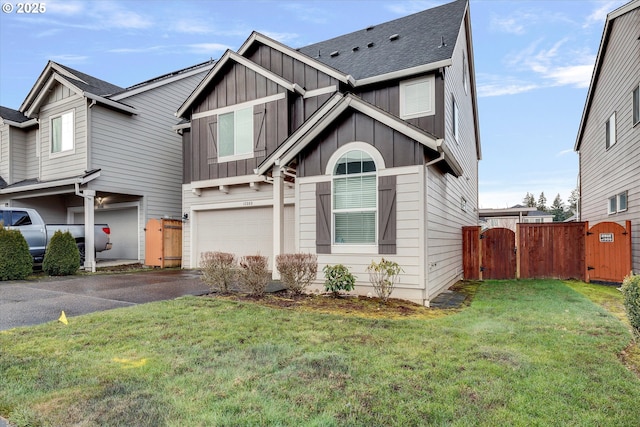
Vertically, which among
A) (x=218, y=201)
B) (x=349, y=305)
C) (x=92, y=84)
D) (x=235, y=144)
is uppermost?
(x=92, y=84)

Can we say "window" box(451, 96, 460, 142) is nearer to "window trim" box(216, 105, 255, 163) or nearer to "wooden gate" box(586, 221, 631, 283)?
"wooden gate" box(586, 221, 631, 283)

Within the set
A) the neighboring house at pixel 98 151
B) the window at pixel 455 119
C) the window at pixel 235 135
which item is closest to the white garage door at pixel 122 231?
the neighboring house at pixel 98 151

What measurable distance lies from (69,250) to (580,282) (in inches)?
612

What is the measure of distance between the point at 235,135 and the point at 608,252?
473 inches

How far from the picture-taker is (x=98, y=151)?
12.9 metres

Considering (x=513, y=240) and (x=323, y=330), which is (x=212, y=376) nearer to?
(x=323, y=330)

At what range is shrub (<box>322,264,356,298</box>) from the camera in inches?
283

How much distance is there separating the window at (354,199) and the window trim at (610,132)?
941 centimetres

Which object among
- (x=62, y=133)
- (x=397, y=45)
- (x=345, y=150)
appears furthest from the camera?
(x=62, y=133)

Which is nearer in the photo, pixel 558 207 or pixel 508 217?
pixel 508 217

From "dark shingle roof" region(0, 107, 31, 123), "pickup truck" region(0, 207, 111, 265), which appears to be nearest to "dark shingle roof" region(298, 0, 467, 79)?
"pickup truck" region(0, 207, 111, 265)

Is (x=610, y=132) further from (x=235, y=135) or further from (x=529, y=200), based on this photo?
(x=529, y=200)

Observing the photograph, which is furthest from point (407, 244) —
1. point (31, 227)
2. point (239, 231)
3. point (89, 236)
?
point (31, 227)

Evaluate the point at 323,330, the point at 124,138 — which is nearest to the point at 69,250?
the point at 124,138
